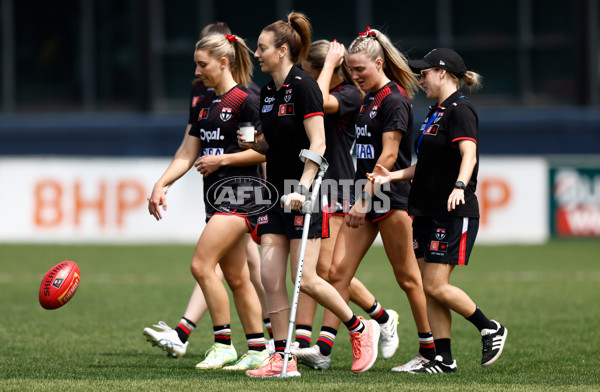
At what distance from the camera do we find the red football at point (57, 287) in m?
7.17

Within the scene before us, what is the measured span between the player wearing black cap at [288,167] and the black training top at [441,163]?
71 cm

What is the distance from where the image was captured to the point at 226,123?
711cm

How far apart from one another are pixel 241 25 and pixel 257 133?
1842 cm

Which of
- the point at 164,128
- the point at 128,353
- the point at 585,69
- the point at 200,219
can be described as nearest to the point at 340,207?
the point at 128,353

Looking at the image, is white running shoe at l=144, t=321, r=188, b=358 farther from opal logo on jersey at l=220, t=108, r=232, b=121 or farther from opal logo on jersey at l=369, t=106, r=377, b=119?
opal logo on jersey at l=369, t=106, r=377, b=119

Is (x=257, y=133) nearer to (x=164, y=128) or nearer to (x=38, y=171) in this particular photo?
(x=38, y=171)

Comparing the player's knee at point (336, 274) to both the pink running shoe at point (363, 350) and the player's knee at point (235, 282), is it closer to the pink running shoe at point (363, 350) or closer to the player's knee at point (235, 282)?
the pink running shoe at point (363, 350)

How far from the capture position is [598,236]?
17.8 metres

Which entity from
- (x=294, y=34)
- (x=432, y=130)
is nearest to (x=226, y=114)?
(x=294, y=34)

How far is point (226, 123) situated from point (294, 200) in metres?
1.17

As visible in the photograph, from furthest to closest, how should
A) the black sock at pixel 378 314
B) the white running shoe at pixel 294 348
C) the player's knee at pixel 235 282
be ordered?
1. the black sock at pixel 378 314
2. the player's knee at pixel 235 282
3. the white running shoe at pixel 294 348

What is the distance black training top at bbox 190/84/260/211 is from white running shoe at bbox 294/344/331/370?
4.36 ft

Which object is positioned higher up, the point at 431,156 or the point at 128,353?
the point at 431,156

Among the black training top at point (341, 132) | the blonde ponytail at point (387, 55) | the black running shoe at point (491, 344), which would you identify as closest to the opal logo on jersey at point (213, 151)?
the black training top at point (341, 132)
